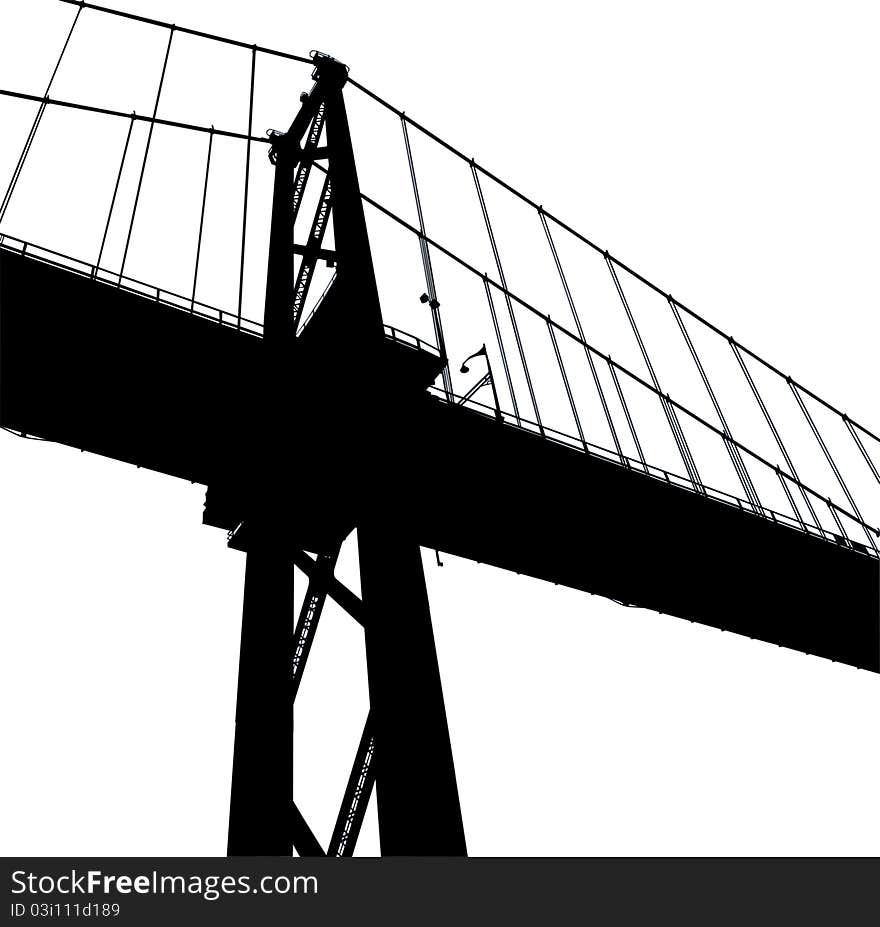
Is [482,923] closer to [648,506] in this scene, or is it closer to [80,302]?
[80,302]

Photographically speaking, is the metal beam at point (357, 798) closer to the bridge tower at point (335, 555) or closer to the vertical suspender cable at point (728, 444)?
the bridge tower at point (335, 555)

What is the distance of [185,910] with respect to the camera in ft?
13.5

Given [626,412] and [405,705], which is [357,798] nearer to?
[405,705]

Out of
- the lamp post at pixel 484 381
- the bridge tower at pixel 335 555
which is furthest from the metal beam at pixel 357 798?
the lamp post at pixel 484 381

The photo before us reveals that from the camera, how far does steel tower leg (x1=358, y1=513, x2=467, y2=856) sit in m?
5.71

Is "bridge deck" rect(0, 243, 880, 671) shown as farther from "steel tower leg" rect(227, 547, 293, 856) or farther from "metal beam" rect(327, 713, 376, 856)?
"metal beam" rect(327, 713, 376, 856)

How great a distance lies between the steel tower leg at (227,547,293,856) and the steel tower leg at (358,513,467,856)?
2.10 ft

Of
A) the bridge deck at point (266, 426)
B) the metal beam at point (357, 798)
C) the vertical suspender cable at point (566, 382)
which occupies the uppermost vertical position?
the vertical suspender cable at point (566, 382)

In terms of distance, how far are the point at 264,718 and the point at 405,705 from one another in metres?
1.04

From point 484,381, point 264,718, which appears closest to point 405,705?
point 264,718

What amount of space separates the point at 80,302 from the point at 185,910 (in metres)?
5.43

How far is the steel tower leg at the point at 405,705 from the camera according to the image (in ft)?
18.7

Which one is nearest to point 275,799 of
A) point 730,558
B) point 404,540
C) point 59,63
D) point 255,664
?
point 255,664

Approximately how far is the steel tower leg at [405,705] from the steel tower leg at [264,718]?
2.10 ft
